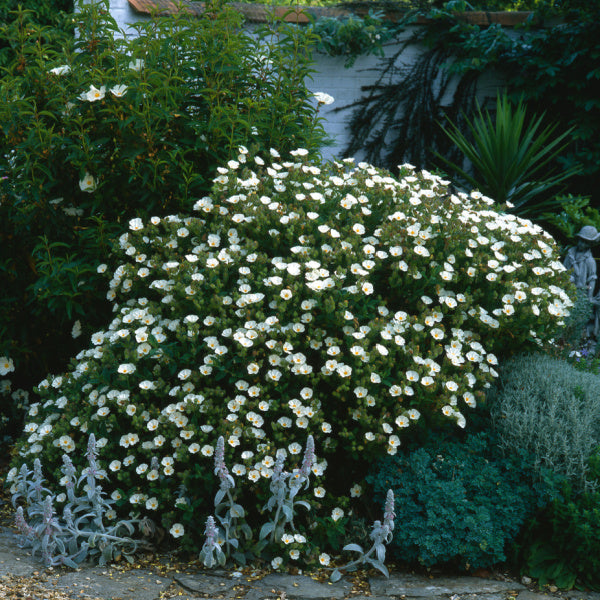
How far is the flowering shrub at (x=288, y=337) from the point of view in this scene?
2.79m

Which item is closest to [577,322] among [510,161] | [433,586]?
[510,161]

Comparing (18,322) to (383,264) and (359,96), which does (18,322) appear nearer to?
(383,264)

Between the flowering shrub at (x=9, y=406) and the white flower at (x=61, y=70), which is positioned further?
the flowering shrub at (x=9, y=406)

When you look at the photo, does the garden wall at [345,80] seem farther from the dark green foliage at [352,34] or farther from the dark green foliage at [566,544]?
the dark green foliage at [566,544]

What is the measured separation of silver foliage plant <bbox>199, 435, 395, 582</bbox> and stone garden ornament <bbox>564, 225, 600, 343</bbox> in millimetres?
2548

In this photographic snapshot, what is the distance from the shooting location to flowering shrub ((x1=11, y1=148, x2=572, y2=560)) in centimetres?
279

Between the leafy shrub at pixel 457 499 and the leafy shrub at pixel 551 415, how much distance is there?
0.10 meters

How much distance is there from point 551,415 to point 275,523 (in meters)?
1.28

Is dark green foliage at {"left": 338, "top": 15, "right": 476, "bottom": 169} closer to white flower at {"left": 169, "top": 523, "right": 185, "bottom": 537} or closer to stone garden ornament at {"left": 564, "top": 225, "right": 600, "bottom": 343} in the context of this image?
stone garden ornament at {"left": 564, "top": 225, "right": 600, "bottom": 343}

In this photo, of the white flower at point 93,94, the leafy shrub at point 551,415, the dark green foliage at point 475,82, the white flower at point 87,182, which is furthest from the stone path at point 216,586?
the dark green foliage at point 475,82

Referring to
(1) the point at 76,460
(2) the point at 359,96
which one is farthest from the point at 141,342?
(2) the point at 359,96

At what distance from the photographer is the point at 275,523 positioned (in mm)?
2650

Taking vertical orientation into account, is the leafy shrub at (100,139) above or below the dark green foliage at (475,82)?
below

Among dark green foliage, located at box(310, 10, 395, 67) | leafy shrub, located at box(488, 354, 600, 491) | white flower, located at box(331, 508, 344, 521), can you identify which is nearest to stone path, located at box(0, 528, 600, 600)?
white flower, located at box(331, 508, 344, 521)
